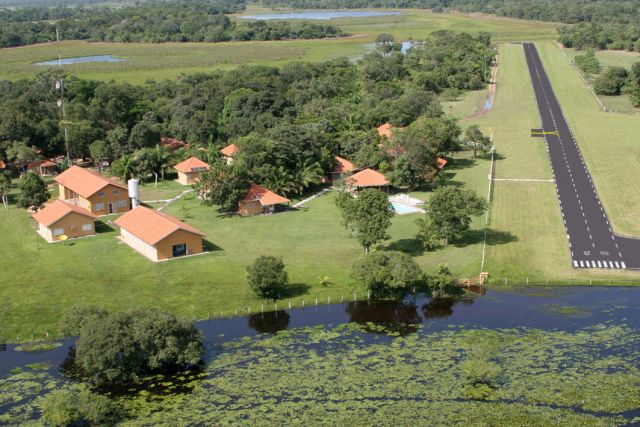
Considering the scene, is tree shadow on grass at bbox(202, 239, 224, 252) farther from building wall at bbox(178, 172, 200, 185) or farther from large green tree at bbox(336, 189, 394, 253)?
building wall at bbox(178, 172, 200, 185)

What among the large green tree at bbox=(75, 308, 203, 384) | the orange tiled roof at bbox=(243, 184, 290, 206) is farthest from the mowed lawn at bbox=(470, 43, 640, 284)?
the large green tree at bbox=(75, 308, 203, 384)

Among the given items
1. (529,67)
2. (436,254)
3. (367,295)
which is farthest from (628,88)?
(367,295)

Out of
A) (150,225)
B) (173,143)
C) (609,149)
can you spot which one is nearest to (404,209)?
(150,225)

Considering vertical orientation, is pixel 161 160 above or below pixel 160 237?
above

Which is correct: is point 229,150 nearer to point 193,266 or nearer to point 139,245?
point 139,245

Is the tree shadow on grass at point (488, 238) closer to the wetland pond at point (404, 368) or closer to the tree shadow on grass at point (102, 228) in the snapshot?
the wetland pond at point (404, 368)

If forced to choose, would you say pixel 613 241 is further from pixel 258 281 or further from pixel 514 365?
pixel 258 281
